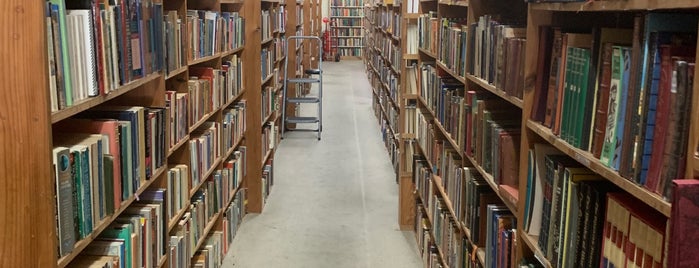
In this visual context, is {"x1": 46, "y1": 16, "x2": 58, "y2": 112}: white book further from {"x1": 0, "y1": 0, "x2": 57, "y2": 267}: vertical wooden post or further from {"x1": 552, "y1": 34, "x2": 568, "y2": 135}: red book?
{"x1": 552, "y1": 34, "x2": 568, "y2": 135}: red book

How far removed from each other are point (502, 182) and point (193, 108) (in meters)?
1.67

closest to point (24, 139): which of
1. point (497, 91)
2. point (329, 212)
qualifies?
point (497, 91)

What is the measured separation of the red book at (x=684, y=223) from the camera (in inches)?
41.0

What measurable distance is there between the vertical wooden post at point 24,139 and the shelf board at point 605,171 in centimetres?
115

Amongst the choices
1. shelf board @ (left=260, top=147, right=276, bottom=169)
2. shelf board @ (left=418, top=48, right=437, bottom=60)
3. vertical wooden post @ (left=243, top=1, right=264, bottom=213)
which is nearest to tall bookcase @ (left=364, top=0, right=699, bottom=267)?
shelf board @ (left=418, top=48, right=437, bottom=60)

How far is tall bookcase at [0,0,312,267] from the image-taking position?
4.96 ft

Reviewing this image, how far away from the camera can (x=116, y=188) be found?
206 centimetres

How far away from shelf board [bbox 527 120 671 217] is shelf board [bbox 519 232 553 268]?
30 centimetres

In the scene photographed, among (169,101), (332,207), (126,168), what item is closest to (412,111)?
(332,207)

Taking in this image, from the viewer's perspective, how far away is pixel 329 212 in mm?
5168

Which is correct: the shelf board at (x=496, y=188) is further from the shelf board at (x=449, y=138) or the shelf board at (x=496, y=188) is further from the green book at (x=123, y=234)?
the green book at (x=123, y=234)

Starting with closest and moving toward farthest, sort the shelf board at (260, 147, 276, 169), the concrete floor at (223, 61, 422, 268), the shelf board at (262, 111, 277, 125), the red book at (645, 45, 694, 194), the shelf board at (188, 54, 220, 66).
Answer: the red book at (645, 45, 694, 194) < the shelf board at (188, 54, 220, 66) < the concrete floor at (223, 61, 422, 268) < the shelf board at (260, 147, 276, 169) < the shelf board at (262, 111, 277, 125)

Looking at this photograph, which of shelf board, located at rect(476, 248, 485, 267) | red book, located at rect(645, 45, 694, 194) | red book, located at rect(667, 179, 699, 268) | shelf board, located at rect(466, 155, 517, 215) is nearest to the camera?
red book, located at rect(667, 179, 699, 268)

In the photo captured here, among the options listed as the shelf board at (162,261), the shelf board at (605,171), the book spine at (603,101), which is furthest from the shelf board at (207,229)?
the book spine at (603,101)
